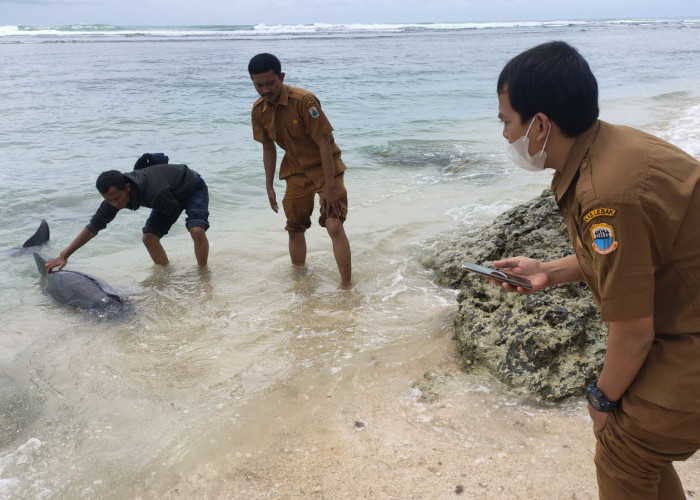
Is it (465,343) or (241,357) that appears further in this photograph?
(241,357)

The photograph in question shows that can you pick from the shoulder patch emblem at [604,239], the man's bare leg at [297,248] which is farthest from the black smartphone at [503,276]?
the man's bare leg at [297,248]

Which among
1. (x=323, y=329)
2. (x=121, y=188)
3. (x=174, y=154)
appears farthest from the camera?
(x=174, y=154)

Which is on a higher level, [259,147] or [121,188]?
[121,188]

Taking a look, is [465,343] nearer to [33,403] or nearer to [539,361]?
[539,361]

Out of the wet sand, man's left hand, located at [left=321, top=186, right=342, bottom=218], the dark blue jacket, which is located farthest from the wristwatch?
the dark blue jacket

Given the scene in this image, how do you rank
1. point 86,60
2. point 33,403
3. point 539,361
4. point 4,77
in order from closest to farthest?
point 539,361, point 33,403, point 4,77, point 86,60

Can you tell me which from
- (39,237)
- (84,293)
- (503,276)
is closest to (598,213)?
(503,276)

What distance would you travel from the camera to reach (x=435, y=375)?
3.41 metres

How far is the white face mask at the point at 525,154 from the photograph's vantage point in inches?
62.8

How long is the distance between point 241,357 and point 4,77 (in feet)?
64.1

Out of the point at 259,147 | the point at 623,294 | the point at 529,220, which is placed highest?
the point at 623,294

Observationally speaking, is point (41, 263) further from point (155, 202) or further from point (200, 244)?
point (200, 244)

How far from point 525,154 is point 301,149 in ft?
10.9

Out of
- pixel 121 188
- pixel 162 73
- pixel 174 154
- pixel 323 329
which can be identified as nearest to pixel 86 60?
pixel 162 73
